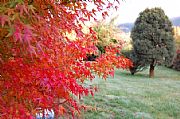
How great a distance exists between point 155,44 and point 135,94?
5715mm

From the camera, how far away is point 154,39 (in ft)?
44.4

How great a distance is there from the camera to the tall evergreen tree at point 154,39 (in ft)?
44.2

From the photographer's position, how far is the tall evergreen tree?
13.5 metres

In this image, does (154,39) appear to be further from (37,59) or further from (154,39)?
(37,59)

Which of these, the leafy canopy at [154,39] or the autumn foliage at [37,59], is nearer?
the autumn foliage at [37,59]

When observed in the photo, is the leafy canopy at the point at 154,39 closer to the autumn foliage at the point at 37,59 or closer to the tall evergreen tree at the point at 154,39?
the tall evergreen tree at the point at 154,39

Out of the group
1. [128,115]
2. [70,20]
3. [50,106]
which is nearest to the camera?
[70,20]

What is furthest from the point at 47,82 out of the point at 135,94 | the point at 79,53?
the point at 135,94

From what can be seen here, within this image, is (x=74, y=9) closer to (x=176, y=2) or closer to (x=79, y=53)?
(x=79, y=53)

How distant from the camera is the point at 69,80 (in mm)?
2848

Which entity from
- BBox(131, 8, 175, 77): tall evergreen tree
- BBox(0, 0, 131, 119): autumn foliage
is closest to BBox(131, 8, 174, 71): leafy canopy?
BBox(131, 8, 175, 77): tall evergreen tree

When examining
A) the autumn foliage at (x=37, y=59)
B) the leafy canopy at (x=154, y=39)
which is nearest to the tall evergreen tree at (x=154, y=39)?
the leafy canopy at (x=154, y=39)

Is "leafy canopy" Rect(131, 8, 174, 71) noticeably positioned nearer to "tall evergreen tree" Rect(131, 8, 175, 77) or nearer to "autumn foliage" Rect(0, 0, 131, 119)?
"tall evergreen tree" Rect(131, 8, 175, 77)

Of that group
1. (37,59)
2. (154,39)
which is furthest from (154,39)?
(37,59)
